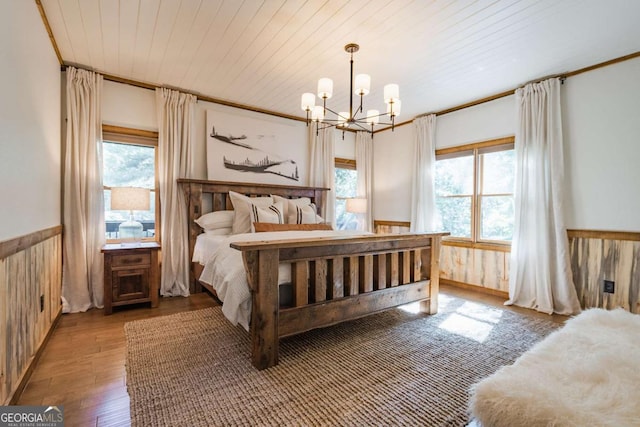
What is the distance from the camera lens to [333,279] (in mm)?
2258

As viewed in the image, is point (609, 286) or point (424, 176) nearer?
point (609, 286)

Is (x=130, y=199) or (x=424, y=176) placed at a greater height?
(x=424, y=176)

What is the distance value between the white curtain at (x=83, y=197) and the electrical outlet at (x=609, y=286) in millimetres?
5152

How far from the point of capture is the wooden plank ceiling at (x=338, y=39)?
82.7 inches

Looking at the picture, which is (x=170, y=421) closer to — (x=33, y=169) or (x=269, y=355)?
(x=269, y=355)

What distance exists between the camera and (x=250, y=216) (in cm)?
347

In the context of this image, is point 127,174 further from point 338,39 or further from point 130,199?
point 338,39

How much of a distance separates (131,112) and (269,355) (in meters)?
3.16

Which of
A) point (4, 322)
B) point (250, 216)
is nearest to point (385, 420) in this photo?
point (4, 322)

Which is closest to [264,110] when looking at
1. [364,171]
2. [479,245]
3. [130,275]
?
[364,171]

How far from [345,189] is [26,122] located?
423 centimetres

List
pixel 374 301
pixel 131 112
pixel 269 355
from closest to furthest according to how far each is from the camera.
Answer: pixel 269 355 < pixel 374 301 < pixel 131 112

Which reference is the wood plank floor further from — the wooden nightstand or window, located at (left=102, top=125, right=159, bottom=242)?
window, located at (left=102, top=125, right=159, bottom=242)

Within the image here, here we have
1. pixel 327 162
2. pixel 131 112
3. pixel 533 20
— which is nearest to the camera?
pixel 533 20
